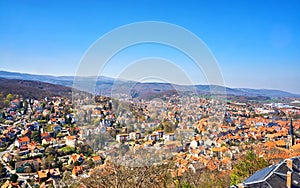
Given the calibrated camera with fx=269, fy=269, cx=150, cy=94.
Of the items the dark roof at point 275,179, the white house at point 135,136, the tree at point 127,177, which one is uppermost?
the dark roof at point 275,179

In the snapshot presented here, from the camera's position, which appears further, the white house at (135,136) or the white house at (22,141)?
the white house at (22,141)

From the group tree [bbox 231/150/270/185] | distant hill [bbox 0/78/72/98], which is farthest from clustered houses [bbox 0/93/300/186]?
distant hill [bbox 0/78/72/98]

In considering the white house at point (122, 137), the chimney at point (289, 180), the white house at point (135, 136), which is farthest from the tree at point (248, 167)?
the white house at point (135, 136)

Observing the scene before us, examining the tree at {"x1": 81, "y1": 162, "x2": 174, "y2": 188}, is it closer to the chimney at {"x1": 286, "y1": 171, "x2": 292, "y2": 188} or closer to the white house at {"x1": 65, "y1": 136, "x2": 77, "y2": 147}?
the chimney at {"x1": 286, "y1": 171, "x2": 292, "y2": 188}

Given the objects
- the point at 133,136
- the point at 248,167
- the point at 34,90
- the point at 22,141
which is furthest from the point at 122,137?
the point at 34,90

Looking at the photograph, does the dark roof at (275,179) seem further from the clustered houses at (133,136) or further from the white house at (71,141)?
the white house at (71,141)

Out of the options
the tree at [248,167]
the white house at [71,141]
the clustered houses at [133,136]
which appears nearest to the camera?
the tree at [248,167]

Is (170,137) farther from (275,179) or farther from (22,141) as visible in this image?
(22,141)

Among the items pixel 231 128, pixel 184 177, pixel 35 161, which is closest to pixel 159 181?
pixel 184 177

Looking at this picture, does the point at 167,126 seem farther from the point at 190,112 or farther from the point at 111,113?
the point at 190,112
